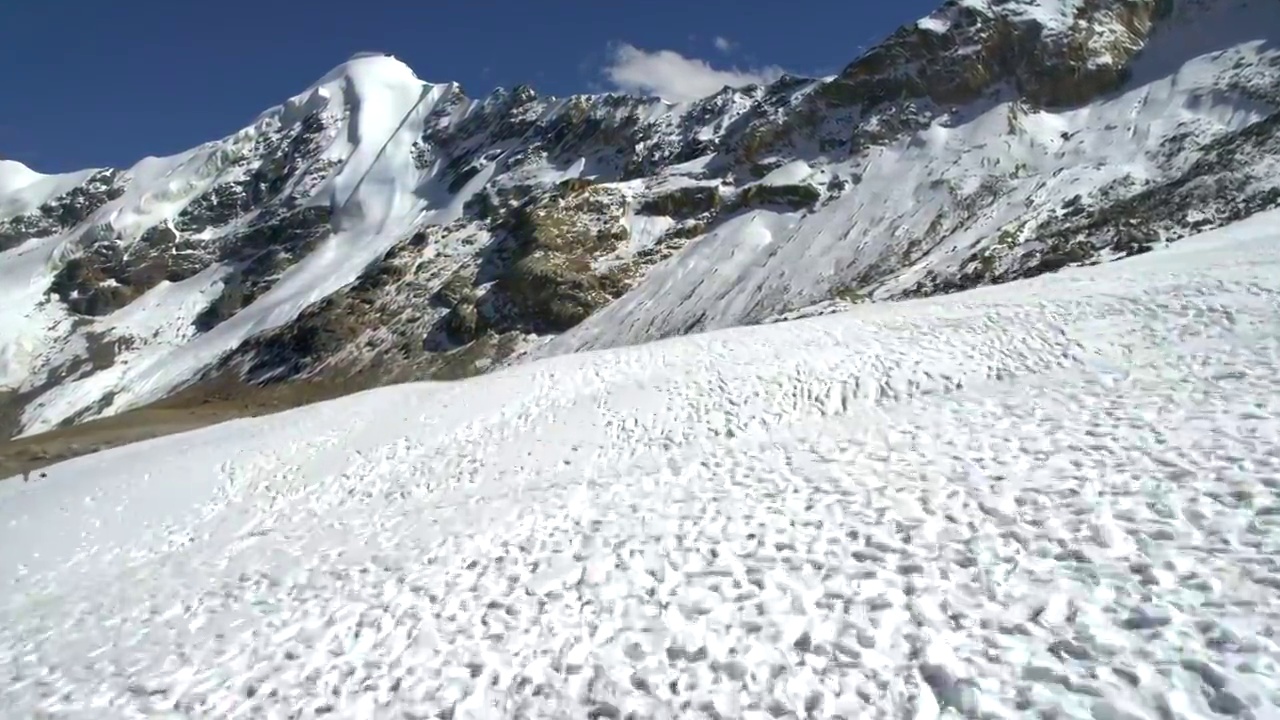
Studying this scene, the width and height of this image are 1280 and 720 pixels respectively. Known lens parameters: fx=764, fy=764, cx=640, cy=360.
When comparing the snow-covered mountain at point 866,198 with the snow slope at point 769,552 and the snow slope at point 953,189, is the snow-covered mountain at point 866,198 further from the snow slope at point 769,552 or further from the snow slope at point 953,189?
the snow slope at point 769,552

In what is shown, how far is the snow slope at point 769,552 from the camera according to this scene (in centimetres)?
695

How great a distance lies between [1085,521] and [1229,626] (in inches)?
93.3

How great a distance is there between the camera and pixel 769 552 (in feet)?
31.5

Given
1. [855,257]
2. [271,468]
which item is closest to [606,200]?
[855,257]

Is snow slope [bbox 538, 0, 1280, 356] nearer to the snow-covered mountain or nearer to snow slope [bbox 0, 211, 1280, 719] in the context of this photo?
the snow-covered mountain

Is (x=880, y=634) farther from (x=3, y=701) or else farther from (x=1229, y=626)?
(x=3, y=701)

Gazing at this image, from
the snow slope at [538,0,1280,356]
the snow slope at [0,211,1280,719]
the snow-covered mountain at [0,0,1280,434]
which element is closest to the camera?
the snow slope at [0,211,1280,719]

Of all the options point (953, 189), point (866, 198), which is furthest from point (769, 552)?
point (866, 198)

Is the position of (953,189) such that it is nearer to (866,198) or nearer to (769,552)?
(866,198)

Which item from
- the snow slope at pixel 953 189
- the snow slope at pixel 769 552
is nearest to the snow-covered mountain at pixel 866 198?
the snow slope at pixel 953 189

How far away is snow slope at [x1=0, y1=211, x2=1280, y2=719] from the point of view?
6949mm

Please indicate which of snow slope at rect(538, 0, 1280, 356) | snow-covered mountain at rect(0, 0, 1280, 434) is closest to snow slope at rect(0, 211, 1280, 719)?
snow-covered mountain at rect(0, 0, 1280, 434)

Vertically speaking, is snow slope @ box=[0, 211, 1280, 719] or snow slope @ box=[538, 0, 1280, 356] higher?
snow slope @ box=[538, 0, 1280, 356]

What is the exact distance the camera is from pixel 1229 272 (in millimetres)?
19828
